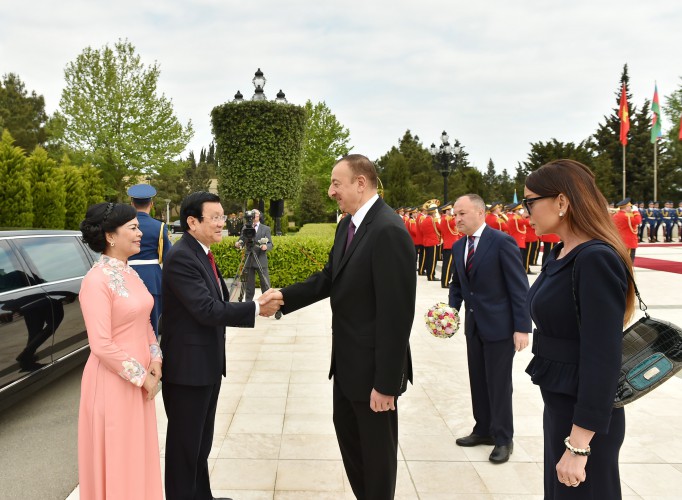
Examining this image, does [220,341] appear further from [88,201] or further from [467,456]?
[88,201]

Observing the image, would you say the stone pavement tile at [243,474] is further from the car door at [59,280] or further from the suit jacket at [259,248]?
the suit jacket at [259,248]

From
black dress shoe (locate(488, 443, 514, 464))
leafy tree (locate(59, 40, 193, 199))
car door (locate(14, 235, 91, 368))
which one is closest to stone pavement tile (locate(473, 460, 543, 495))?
black dress shoe (locate(488, 443, 514, 464))

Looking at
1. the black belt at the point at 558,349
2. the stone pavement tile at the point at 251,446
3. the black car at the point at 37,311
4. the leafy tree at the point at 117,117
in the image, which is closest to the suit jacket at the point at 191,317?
the stone pavement tile at the point at 251,446

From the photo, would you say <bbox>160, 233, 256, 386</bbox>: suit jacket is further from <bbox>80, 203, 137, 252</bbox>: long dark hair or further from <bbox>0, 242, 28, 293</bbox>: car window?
<bbox>0, 242, 28, 293</bbox>: car window

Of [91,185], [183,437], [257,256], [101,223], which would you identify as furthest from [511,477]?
[91,185]

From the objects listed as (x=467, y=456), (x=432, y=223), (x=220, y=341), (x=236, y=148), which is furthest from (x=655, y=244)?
(x=220, y=341)

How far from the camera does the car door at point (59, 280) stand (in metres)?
4.70

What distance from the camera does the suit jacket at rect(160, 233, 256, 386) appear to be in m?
2.70

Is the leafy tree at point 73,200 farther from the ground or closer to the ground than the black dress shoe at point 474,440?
farther from the ground

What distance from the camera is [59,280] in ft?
16.4

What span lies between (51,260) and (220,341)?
3.13m

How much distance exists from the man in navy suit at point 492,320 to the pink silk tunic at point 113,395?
8.41ft

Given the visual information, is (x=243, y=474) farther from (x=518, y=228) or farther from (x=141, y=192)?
(x=518, y=228)

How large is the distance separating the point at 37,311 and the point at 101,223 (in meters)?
2.46
